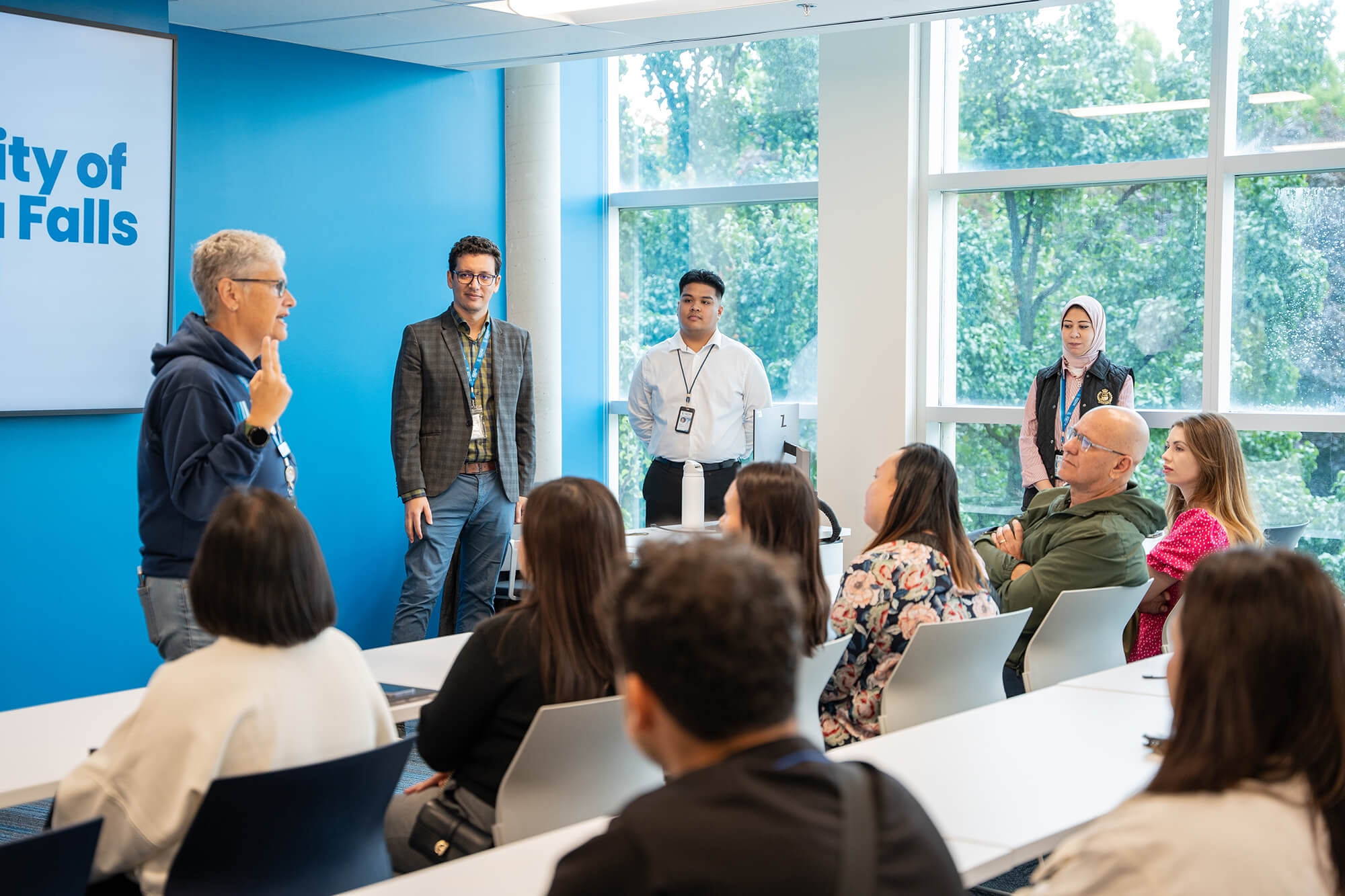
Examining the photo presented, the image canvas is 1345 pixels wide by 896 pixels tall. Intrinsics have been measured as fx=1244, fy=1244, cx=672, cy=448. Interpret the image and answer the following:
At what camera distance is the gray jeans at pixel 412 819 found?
2.22 meters

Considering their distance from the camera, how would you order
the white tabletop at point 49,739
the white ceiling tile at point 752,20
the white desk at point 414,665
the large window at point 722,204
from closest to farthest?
the white tabletop at point 49,739, the white desk at point 414,665, the white ceiling tile at point 752,20, the large window at point 722,204

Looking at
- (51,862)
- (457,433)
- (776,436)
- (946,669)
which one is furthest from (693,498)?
(51,862)

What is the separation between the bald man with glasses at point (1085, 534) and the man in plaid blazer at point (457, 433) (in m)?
2.16

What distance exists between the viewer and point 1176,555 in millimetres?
3691

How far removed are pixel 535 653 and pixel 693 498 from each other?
2.56 metres

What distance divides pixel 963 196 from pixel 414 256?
9.32ft

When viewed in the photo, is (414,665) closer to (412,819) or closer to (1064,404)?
(412,819)

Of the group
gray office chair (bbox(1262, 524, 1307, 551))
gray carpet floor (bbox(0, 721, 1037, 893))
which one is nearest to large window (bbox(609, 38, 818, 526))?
gray office chair (bbox(1262, 524, 1307, 551))

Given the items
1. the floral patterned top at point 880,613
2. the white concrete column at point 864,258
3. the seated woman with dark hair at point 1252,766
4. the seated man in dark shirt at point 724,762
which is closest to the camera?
the seated man in dark shirt at point 724,762

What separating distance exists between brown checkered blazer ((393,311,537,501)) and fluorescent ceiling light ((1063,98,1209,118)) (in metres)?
3.07

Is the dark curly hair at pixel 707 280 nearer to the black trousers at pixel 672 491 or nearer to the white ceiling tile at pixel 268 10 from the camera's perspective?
the black trousers at pixel 672 491

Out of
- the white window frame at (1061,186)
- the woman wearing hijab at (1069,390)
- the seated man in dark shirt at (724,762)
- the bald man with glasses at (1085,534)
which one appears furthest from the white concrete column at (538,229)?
the seated man in dark shirt at (724,762)

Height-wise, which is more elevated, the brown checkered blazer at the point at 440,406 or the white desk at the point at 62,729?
the brown checkered blazer at the point at 440,406

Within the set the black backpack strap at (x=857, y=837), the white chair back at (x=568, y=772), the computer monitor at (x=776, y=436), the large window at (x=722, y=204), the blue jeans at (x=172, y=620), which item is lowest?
the white chair back at (x=568, y=772)
